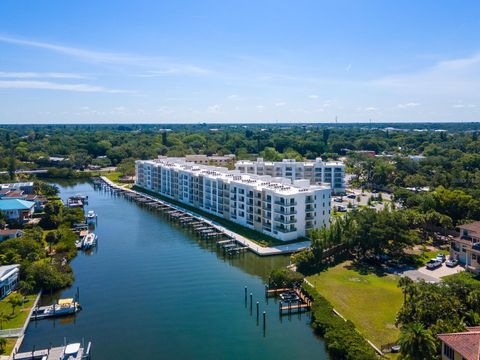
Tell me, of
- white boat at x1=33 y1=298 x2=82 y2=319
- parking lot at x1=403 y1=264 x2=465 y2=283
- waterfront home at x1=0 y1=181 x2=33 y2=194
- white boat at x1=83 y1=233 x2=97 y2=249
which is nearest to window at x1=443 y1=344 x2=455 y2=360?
parking lot at x1=403 y1=264 x2=465 y2=283

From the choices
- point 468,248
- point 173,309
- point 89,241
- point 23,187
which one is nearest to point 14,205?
point 89,241

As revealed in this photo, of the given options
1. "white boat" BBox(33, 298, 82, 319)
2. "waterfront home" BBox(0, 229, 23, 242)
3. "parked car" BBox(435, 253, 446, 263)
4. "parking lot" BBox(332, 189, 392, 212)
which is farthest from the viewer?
"parking lot" BBox(332, 189, 392, 212)

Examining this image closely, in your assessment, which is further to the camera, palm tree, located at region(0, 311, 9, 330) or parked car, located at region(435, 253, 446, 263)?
parked car, located at region(435, 253, 446, 263)

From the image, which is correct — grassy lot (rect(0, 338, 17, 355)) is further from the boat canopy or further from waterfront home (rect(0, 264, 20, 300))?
waterfront home (rect(0, 264, 20, 300))

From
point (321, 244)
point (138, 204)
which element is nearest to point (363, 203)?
point (321, 244)

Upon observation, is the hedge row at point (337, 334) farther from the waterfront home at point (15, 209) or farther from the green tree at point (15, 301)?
the waterfront home at point (15, 209)
